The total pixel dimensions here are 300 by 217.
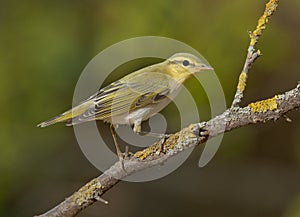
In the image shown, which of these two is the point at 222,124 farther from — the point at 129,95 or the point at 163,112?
the point at 163,112

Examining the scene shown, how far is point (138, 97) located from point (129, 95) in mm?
32

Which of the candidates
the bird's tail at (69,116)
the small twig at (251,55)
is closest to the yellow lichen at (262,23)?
the small twig at (251,55)

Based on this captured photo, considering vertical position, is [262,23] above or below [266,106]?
above

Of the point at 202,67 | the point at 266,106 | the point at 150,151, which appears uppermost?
the point at 202,67

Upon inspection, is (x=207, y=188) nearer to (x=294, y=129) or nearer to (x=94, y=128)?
(x=294, y=129)

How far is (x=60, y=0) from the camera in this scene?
4273 millimetres

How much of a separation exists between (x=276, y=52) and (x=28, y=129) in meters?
1.52

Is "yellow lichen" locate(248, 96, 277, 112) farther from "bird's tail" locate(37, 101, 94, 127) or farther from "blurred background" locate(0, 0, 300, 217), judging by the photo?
"blurred background" locate(0, 0, 300, 217)

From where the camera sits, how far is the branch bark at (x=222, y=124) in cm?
186

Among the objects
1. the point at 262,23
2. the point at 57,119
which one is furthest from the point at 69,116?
the point at 262,23

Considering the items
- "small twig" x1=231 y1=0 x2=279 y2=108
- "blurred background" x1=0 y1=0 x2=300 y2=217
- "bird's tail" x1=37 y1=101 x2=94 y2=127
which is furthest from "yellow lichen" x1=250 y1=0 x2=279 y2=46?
"blurred background" x1=0 y1=0 x2=300 y2=217

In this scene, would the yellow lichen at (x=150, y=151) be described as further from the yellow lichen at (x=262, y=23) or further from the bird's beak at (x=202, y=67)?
the yellow lichen at (x=262, y=23)

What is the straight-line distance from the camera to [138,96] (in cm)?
233

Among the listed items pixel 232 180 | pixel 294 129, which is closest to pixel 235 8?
pixel 294 129
